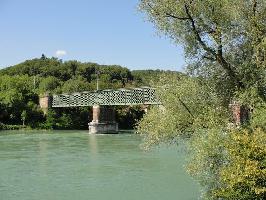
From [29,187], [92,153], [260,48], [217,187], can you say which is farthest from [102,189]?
[92,153]

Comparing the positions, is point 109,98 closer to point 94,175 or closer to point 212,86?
point 94,175

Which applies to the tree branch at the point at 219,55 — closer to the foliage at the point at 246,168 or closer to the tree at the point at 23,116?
the foliage at the point at 246,168

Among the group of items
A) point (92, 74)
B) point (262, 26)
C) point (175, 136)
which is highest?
point (92, 74)

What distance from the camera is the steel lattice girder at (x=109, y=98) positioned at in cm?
9125

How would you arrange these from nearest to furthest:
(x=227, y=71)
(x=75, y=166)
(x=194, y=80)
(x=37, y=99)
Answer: (x=227, y=71), (x=194, y=80), (x=75, y=166), (x=37, y=99)

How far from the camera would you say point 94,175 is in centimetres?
3784

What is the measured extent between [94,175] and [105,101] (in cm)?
6731

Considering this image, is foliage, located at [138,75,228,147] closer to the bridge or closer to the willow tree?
the willow tree

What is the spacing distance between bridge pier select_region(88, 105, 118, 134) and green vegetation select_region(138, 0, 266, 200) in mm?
76372

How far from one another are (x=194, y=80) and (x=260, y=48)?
385 cm

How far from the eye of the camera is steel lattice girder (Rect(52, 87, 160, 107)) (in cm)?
9125

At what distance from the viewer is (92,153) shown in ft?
183

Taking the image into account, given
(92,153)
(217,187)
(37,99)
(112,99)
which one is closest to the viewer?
(217,187)

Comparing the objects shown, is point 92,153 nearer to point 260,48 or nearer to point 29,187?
point 29,187
